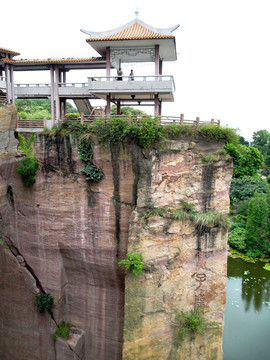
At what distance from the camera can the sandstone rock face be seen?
12.1 metres

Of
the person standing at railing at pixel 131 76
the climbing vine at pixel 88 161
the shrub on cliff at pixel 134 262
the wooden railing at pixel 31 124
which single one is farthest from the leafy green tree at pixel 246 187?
the wooden railing at pixel 31 124

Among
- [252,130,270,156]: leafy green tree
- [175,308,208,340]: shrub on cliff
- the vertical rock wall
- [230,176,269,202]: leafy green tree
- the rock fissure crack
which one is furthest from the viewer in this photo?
[252,130,270,156]: leafy green tree

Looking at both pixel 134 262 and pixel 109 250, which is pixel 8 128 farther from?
pixel 134 262

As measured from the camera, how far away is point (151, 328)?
1077cm

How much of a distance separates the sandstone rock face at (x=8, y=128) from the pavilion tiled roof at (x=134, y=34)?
175 inches

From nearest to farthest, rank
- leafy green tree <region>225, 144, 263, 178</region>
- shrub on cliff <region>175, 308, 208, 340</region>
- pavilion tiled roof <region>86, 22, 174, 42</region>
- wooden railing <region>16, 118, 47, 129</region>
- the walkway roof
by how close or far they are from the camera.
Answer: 1. shrub on cliff <region>175, 308, 208, 340</region>
2. pavilion tiled roof <region>86, 22, 174, 42</region>
3. wooden railing <region>16, 118, 47, 129</region>
4. the walkway roof
5. leafy green tree <region>225, 144, 263, 178</region>

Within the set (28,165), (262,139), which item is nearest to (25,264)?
(28,165)

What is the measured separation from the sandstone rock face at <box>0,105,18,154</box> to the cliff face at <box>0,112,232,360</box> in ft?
1.44

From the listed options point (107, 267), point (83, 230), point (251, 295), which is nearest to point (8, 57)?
point (83, 230)

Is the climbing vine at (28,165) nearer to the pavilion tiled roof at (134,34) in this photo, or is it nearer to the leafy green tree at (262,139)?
the pavilion tiled roof at (134,34)

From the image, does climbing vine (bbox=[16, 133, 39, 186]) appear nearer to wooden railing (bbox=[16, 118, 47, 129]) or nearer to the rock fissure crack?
wooden railing (bbox=[16, 118, 47, 129])

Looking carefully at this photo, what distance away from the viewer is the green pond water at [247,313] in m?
14.9

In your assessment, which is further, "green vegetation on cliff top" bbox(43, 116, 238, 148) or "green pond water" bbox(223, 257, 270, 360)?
"green pond water" bbox(223, 257, 270, 360)

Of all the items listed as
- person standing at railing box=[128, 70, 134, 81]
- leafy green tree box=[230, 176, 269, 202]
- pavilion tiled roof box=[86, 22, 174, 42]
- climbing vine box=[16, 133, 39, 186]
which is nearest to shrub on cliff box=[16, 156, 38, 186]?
climbing vine box=[16, 133, 39, 186]
